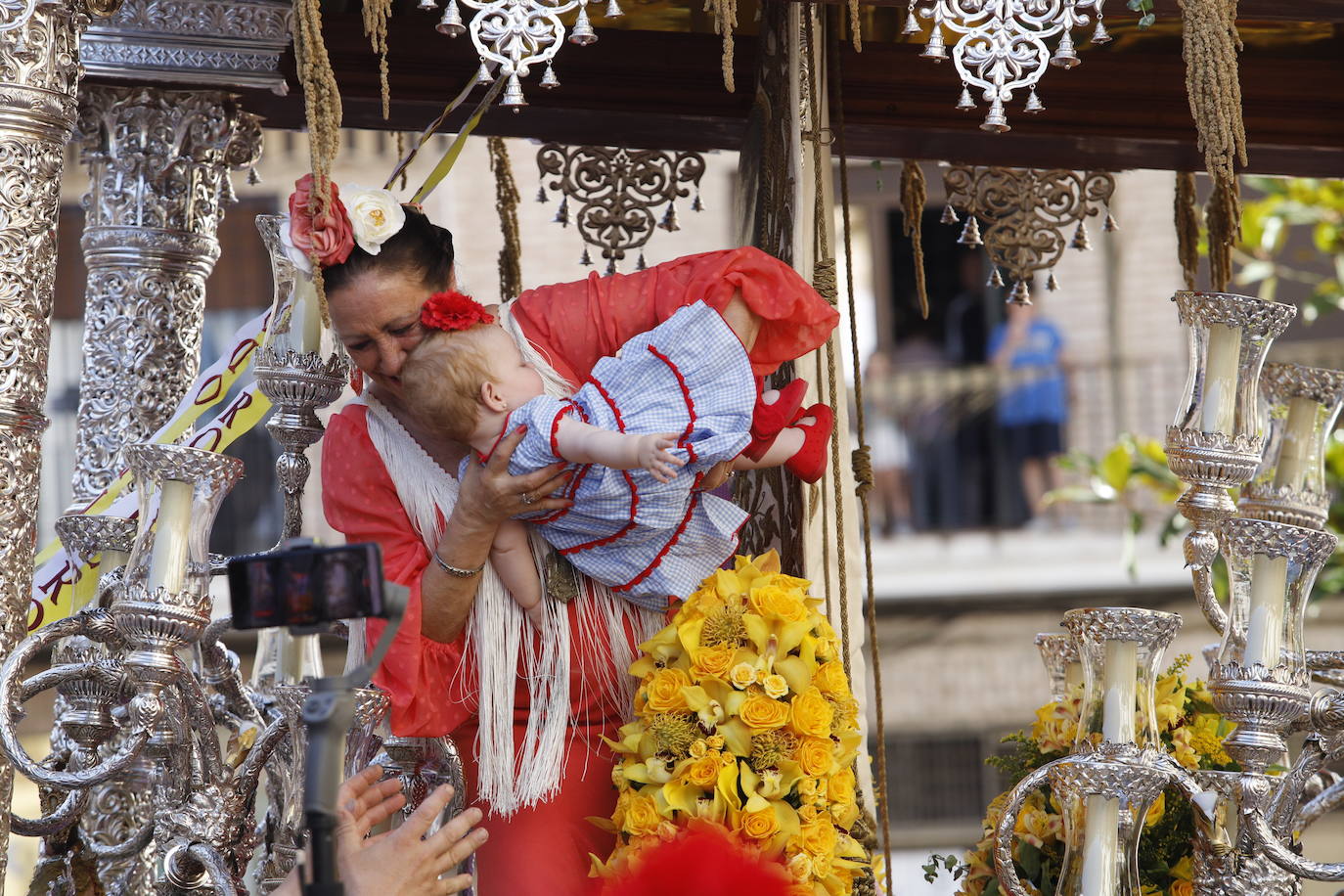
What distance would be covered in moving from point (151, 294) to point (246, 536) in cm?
740

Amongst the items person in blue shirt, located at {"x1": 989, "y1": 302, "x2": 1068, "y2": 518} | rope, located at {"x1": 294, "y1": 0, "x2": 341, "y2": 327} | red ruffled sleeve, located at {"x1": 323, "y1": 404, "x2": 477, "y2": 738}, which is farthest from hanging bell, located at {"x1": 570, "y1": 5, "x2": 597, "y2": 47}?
person in blue shirt, located at {"x1": 989, "y1": 302, "x2": 1068, "y2": 518}

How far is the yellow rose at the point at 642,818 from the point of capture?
292 cm

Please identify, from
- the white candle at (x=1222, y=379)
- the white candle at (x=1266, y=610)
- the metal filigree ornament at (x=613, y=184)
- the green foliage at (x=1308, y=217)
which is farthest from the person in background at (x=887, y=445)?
the white candle at (x=1266, y=610)

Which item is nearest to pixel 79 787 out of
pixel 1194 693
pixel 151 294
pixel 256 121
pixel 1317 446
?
pixel 151 294

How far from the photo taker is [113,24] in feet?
13.8

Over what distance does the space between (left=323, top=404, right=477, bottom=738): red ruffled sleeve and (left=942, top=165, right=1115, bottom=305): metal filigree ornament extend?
8.26 feet

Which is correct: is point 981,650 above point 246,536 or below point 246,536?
below

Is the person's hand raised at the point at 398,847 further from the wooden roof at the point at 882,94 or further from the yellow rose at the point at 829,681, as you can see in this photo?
the wooden roof at the point at 882,94

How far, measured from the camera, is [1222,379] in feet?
11.3

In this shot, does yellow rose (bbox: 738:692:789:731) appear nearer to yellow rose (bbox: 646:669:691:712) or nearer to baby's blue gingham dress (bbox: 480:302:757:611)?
yellow rose (bbox: 646:669:691:712)

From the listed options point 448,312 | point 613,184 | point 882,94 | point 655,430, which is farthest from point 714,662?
point 613,184

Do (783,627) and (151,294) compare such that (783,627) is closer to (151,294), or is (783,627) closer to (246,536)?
(151,294)

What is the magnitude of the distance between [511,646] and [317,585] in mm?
870

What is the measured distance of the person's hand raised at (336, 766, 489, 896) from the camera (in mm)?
2734
